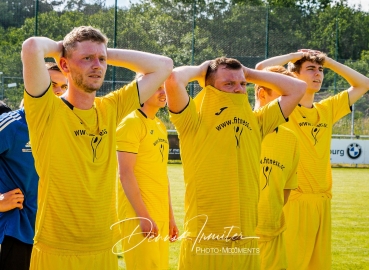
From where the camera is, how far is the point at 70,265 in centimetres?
362

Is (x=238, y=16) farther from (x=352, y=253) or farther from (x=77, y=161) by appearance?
(x=77, y=161)

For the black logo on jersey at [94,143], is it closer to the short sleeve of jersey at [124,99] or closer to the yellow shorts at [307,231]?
the short sleeve of jersey at [124,99]

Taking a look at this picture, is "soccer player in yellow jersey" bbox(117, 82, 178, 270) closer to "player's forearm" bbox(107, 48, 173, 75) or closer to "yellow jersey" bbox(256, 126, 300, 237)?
"yellow jersey" bbox(256, 126, 300, 237)

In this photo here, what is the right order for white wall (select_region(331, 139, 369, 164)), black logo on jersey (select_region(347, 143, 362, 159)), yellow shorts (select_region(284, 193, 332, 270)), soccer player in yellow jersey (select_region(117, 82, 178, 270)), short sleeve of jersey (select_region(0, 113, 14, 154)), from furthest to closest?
black logo on jersey (select_region(347, 143, 362, 159)) → white wall (select_region(331, 139, 369, 164)) → yellow shorts (select_region(284, 193, 332, 270)) → soccer player in yellow jersey (select_region(117, 82, 178, 270)) → short sleeve of jersey (select_region(0, 113, 14, 154))

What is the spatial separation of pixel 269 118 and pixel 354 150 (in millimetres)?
21370

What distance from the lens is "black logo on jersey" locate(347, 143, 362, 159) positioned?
25117 millimetres

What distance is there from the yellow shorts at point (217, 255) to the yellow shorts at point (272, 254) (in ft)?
3.10

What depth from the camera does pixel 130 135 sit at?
209 inches

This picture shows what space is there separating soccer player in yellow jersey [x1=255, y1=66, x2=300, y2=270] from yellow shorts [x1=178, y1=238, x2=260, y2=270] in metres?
0.97

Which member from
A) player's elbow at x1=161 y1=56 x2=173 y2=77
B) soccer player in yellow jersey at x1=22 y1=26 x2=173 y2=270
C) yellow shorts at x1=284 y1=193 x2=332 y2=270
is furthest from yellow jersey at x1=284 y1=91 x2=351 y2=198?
soccer player in yellow jersey at x1=22 y1=26 x2=173 y2=270

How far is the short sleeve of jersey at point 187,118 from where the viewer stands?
4332 mm

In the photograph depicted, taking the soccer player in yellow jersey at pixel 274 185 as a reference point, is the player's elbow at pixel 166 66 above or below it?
above

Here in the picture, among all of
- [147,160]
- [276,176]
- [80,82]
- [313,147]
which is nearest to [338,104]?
[313,147]

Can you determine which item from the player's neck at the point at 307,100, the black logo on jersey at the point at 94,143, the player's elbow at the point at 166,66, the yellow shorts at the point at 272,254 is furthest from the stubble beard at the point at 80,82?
the player's neck at the point at 307,100
